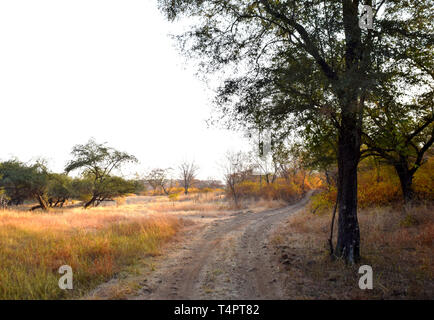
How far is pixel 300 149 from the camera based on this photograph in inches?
341

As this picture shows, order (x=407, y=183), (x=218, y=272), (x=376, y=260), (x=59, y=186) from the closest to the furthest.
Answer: (x=218, y=272) < (x=376, y=260) < (x=407, y=183) < (x=59, y=186)

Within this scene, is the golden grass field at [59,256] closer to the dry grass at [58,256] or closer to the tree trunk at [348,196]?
the dry grass at [58,256]

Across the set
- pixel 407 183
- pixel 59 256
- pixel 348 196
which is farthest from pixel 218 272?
pixel 407 183

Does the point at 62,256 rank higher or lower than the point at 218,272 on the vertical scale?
higher

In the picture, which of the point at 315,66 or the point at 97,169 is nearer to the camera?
the point at 315,66

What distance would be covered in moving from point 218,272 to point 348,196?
4.37 meters

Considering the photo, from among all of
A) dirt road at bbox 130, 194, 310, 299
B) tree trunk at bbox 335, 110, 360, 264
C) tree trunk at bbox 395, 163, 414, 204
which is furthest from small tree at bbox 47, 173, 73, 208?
tree trunk at bbox 395, 163, 414, 204

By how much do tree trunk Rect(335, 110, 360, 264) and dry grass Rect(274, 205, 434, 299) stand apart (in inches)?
18.6

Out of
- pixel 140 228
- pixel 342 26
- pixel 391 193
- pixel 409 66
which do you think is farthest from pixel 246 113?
pixel 391 193

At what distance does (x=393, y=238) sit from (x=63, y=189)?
31.7m

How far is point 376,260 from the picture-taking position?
6.82 m

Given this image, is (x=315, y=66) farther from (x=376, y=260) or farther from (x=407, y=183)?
(x=407, y=183)

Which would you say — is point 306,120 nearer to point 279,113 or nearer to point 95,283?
point 279,113

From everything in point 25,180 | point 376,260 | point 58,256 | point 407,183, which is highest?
point 25,180
